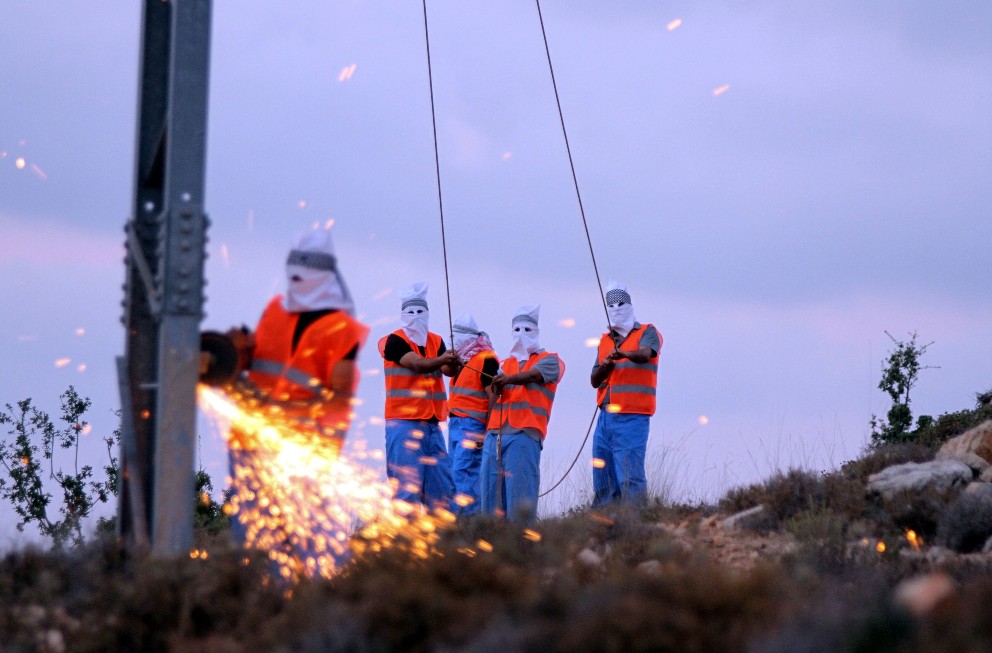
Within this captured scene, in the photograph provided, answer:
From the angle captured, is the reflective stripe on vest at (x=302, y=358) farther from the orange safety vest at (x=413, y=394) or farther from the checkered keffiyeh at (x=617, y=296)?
the checkered keffiyeh at (x=617, y=296)

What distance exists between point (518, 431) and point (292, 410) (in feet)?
20.6

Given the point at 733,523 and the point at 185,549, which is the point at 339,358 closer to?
the point at 185,549

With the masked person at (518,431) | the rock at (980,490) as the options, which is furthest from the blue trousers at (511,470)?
the rock at (980,490)

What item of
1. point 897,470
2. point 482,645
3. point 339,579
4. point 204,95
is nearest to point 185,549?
point 339,579

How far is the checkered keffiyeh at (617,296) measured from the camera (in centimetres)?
1372

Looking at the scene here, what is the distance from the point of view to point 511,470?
42.4ft

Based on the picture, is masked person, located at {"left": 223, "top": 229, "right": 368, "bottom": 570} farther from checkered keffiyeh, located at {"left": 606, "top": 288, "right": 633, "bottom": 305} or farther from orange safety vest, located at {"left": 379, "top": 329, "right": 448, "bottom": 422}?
checkered keffiyeh, located at {"left": 606, "top": 288, "right": 633, "bottom": 305}

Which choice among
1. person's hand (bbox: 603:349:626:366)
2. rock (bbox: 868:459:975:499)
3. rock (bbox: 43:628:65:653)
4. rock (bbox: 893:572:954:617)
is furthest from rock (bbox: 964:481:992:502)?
rock (bbox: 43:628:65:653)

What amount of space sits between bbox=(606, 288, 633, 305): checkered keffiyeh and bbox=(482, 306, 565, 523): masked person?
0.92 metres

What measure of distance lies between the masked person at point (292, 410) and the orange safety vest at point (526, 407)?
6.09m

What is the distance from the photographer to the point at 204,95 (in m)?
6.36

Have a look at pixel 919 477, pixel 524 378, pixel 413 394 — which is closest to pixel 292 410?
pixel 413 394

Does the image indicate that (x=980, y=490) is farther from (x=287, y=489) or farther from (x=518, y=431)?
(x=287, y=489)

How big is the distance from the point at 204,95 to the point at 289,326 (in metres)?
1.36
